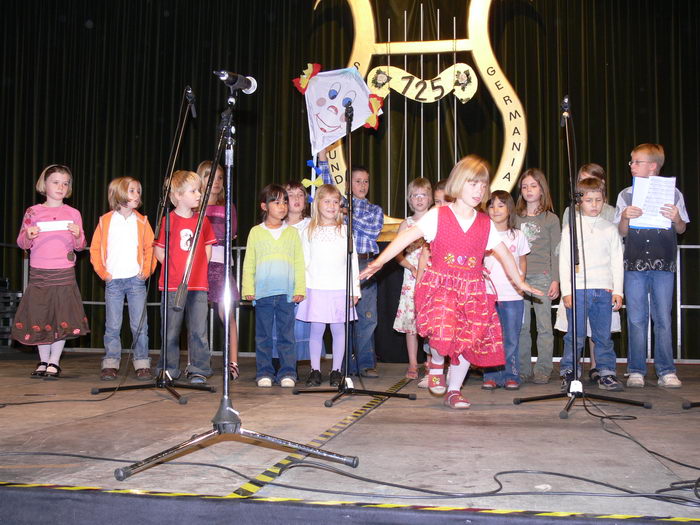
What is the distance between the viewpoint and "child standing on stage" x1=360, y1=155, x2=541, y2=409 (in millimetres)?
3574

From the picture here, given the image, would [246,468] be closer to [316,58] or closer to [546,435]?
[546,435]

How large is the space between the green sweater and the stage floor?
0.66 metres

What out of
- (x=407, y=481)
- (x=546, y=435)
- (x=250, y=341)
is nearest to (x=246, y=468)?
(x=407, y=481)

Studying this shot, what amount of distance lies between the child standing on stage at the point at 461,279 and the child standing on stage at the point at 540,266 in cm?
137

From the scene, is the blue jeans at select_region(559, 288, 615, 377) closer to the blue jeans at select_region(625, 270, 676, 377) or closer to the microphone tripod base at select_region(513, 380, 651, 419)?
the blue jeans at select_region(625, 270, 676, 377)

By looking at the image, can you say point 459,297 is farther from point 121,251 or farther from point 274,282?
point 121,251

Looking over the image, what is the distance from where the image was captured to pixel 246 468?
2.33 metres

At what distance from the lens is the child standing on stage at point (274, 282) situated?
4.70 meters

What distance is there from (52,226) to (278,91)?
3.46m

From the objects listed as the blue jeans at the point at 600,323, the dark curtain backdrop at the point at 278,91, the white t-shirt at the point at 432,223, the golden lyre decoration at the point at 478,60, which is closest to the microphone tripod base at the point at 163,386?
the white t-shirt at the point at 432,223

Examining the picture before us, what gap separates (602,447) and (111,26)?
7575 mm

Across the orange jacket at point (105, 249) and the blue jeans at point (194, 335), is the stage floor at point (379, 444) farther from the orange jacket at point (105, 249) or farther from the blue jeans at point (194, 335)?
the orange jacket at point (105, 249)

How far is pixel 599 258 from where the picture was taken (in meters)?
4.68

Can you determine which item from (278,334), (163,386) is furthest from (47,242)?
(278,334)
